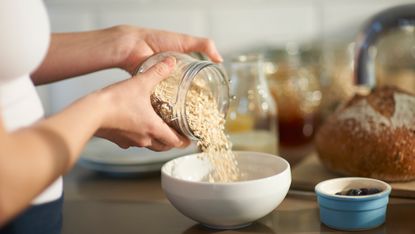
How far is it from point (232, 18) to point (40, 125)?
2.98 ft

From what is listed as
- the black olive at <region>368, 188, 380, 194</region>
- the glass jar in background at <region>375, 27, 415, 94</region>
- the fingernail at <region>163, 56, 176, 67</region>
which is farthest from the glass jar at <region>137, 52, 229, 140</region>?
the glass jar in background at <region>375, 27, 415, 94</region>

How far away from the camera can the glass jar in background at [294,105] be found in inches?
47.8

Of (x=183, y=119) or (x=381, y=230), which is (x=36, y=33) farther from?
(x=381, y=230)

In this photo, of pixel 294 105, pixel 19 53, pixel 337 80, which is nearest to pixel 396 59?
pixel 337 80

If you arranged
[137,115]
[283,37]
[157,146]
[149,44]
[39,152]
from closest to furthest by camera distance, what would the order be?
[39,152] < [137,115] < [157,146] < [149,44] < [283,37]

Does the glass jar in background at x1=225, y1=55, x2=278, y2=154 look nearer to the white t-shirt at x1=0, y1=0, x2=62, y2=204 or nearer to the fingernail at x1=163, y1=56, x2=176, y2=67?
the fingernail at x1=163, y1=56, x2=176, y2=67

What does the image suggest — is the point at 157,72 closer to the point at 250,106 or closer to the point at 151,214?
the point at 151,214

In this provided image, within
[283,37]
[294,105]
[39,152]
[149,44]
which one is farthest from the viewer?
[283,37]

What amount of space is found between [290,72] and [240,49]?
20 cm

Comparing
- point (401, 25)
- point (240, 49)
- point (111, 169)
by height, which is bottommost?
point (111, 169)

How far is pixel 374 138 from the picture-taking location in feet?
2.82

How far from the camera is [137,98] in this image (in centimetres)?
65

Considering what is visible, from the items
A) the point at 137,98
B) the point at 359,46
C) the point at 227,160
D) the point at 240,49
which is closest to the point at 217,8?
the point at 240,49

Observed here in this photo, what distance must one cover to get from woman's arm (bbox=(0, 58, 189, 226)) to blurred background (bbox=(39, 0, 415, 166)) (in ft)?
1.93
